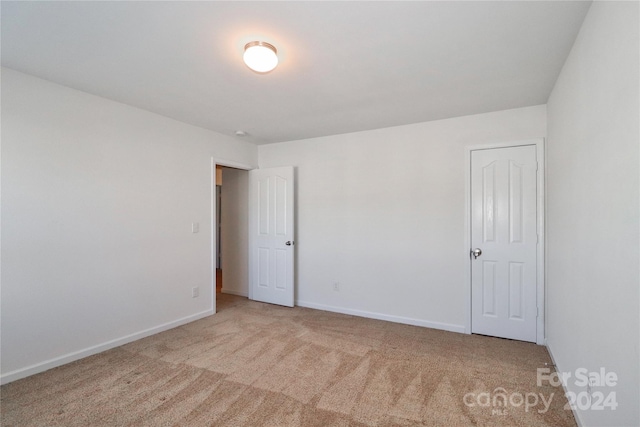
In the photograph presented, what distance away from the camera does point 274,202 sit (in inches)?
177

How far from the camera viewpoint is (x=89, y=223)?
2.81 m

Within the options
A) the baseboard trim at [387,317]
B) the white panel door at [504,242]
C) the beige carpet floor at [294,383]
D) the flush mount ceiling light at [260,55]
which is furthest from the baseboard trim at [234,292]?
the flush mount ceiling light at [260,55]

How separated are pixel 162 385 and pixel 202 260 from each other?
5.78ft

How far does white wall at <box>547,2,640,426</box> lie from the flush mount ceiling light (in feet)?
5.73

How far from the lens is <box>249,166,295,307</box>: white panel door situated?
4.36m

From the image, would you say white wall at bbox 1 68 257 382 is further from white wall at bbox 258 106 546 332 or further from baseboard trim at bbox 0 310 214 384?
white wall at bbox 258 106 546 332

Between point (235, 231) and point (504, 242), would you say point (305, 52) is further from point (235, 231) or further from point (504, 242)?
point (235, 231)

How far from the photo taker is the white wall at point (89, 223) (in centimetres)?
238

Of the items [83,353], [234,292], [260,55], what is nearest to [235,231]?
[234,292]

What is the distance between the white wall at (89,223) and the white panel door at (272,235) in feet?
3.10

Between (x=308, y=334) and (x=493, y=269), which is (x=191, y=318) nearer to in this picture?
(x=308, y=334)

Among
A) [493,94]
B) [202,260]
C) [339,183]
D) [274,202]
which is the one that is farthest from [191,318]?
[493,94]

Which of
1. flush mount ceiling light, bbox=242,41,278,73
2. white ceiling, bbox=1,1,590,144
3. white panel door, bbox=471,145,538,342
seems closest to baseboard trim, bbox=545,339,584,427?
white panel door, bbox=471,145,538,342

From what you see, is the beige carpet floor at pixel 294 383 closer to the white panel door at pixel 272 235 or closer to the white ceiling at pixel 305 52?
the white panel door at pixel 272 235
